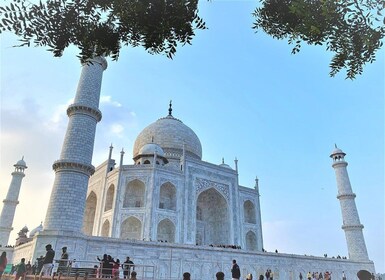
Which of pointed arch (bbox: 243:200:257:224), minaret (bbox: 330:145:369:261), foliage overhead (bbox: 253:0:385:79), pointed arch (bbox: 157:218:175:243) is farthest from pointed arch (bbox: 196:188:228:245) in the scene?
foliage overhead (bbox: 253:0:385:79)

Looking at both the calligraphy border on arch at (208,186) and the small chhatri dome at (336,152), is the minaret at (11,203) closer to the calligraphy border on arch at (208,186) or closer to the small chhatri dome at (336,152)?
the calligraphy border on arch at (208,186)

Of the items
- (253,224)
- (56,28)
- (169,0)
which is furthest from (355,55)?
(253,224)

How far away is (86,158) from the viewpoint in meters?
14.9

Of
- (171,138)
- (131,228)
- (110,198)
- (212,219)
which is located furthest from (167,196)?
(171,138)

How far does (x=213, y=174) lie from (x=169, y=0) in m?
21.5

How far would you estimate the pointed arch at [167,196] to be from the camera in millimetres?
23523

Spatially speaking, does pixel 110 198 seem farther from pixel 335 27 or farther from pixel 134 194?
pixel 335 27

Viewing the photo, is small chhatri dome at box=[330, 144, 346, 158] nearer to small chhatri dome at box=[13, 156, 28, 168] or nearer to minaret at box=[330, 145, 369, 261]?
minaret at box=[330, 145, 369, 261]

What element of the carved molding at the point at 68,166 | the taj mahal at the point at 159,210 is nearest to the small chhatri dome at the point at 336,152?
the taj mahal at the point at 159,210

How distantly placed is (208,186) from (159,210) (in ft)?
15.6

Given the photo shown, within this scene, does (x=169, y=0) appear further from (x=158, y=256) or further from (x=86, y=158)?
(x=158, y=256)

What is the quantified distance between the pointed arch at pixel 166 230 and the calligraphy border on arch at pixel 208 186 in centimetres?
311

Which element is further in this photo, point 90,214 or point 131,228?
point 90,214

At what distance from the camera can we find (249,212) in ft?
89.3
